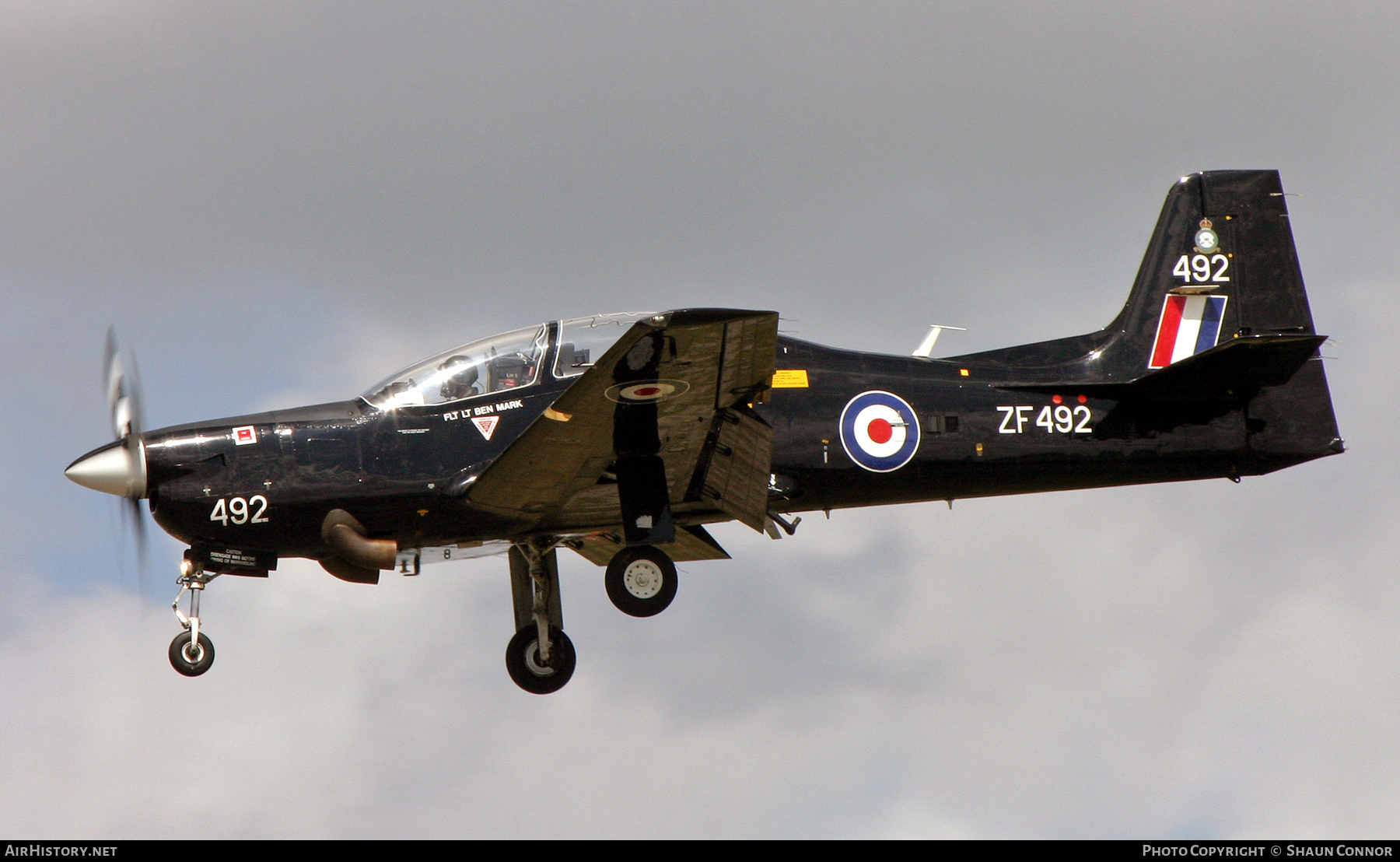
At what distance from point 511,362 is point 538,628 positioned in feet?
9.05

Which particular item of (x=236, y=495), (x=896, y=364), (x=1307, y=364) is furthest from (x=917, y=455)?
(x=236, y=495)

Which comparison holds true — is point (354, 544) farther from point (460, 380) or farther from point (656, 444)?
point (656, 444)

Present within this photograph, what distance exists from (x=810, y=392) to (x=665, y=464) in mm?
1578

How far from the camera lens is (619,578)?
13414mm

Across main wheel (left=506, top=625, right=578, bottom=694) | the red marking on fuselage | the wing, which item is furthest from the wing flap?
the red marking on fuselage

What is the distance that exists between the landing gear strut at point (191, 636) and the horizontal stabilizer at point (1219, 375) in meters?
7.29

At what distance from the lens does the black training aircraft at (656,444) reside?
43.2ft

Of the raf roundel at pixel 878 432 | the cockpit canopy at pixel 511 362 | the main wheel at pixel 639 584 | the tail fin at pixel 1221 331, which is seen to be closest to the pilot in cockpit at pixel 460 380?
the cockpit canopy at pixel 511 362

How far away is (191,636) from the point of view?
13.3 m

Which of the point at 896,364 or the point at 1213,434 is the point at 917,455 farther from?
the point at 1213,434

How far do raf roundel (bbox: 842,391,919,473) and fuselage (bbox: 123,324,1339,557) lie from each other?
0.02m

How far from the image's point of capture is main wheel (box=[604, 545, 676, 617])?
44.0ft

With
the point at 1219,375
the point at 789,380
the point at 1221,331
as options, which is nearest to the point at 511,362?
the point at 789,380

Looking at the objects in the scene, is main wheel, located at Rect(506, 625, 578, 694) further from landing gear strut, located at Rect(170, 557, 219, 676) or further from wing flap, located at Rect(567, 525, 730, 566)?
landing gear strut, located at Rect(170, 557, 219, 676)
